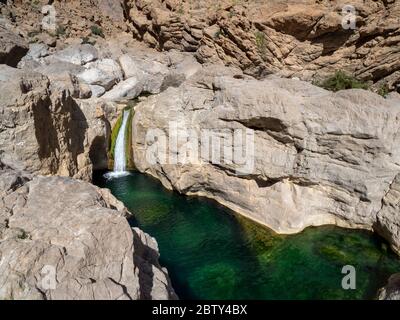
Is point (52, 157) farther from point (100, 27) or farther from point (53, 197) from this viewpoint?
point (100, 27)

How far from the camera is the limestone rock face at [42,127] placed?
38.9ft

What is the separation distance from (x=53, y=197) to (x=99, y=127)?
31.7 ft

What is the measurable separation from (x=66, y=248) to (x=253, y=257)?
7.08 meters

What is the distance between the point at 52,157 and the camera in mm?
13367

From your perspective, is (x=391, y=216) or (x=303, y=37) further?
(x=303, y=37)

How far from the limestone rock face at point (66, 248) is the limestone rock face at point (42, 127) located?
13.6 ft

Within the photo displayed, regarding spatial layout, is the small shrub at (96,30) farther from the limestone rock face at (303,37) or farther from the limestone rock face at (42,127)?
the limestone rock face at (42,127)

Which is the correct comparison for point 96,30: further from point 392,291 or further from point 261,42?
point 392,291

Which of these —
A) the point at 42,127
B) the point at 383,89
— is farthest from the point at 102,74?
the point at 383,89

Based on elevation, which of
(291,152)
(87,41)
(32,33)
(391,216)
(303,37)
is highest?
(32,33)

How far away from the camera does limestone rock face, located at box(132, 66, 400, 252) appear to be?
11.9 metres

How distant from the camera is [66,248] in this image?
20.8 ft

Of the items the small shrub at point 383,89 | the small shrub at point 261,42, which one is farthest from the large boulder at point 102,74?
the small shrub at point 383,89
